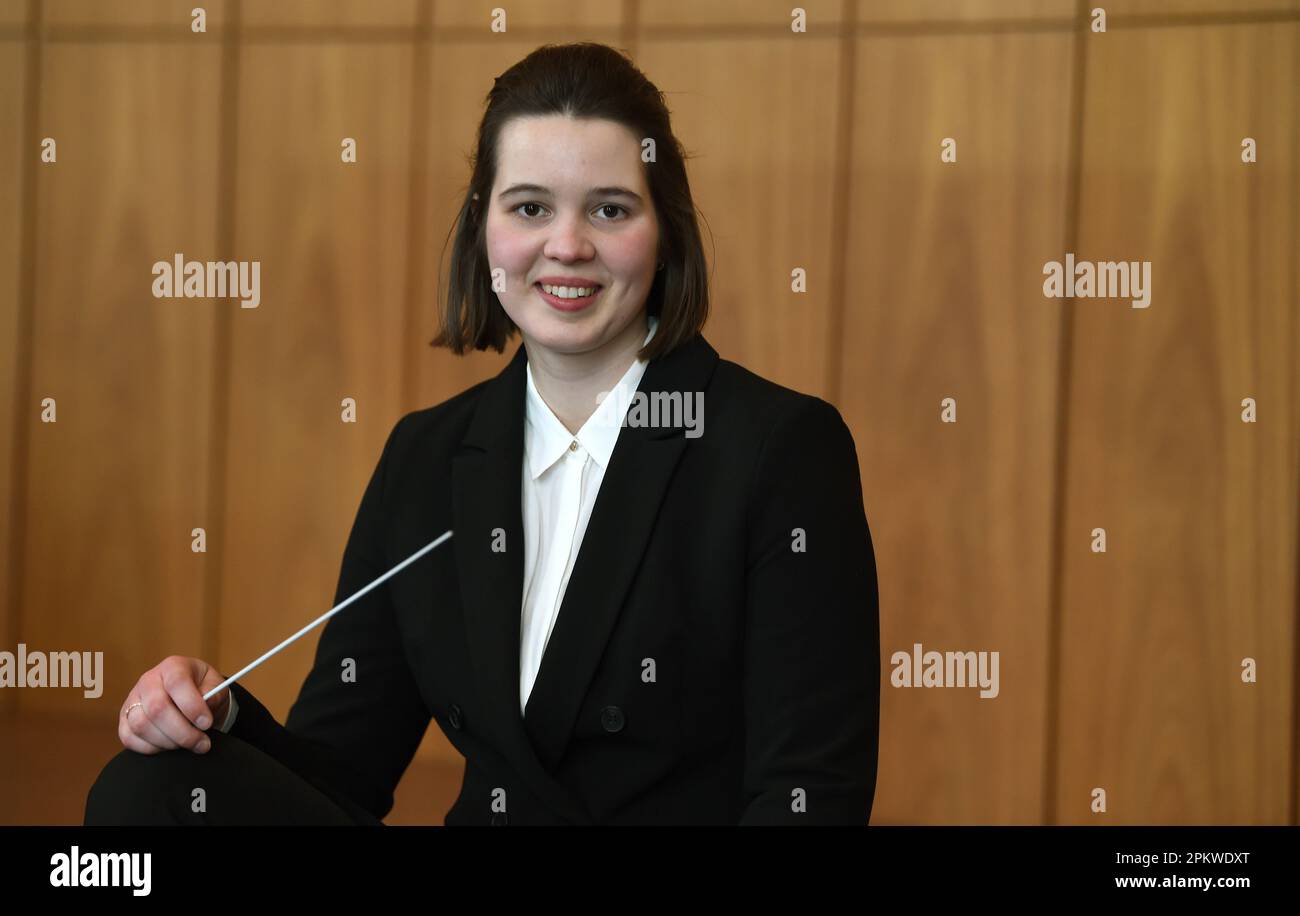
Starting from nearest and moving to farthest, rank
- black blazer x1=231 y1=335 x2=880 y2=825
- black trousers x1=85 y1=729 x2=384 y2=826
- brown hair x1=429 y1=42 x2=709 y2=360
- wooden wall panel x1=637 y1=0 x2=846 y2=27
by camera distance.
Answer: black trousers x1=85 y1=729 x2=384 y2=826 → black blazer x1=231 y1=335 x2=880 y2=825 → brown hair x1=429 y1=42 x2=709 y2=360 → wooden wall panel x1=637 y1=0 x2=846 y2=27

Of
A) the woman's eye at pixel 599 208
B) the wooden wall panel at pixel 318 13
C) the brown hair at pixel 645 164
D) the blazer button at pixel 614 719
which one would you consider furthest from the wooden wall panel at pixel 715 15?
the blazer button at pixel 614 719

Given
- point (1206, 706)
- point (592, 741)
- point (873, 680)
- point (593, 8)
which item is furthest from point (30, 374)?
point (1206, 706)

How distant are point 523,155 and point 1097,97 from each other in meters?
1.51

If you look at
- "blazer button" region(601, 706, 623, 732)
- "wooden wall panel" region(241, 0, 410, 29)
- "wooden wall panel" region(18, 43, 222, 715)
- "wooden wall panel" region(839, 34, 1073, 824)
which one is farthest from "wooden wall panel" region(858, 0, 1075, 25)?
"blazer button" region(601, 706, 623, 732)

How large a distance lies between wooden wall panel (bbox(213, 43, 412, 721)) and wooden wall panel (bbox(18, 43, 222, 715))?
0.28 ft

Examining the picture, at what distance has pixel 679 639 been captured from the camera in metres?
1.44

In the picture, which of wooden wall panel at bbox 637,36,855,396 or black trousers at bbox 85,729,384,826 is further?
wooden wall panel at bbox 637,36,855,396

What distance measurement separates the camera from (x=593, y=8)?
266 cm

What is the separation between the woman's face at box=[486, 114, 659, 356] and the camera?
1498 mm

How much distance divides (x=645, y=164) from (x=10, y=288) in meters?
1.91

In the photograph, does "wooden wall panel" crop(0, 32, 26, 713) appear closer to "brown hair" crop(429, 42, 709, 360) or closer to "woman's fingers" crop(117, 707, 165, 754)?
"brown hair" crop(429, 42, 709, 360)

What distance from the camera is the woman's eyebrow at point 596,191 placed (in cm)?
151

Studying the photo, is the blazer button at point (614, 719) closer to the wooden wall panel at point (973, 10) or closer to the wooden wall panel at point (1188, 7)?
the wooden wall panel at point (973, 10)

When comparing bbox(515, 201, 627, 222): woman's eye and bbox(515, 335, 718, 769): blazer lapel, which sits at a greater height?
bbox(515, 201, 627, 222): woman's eye
